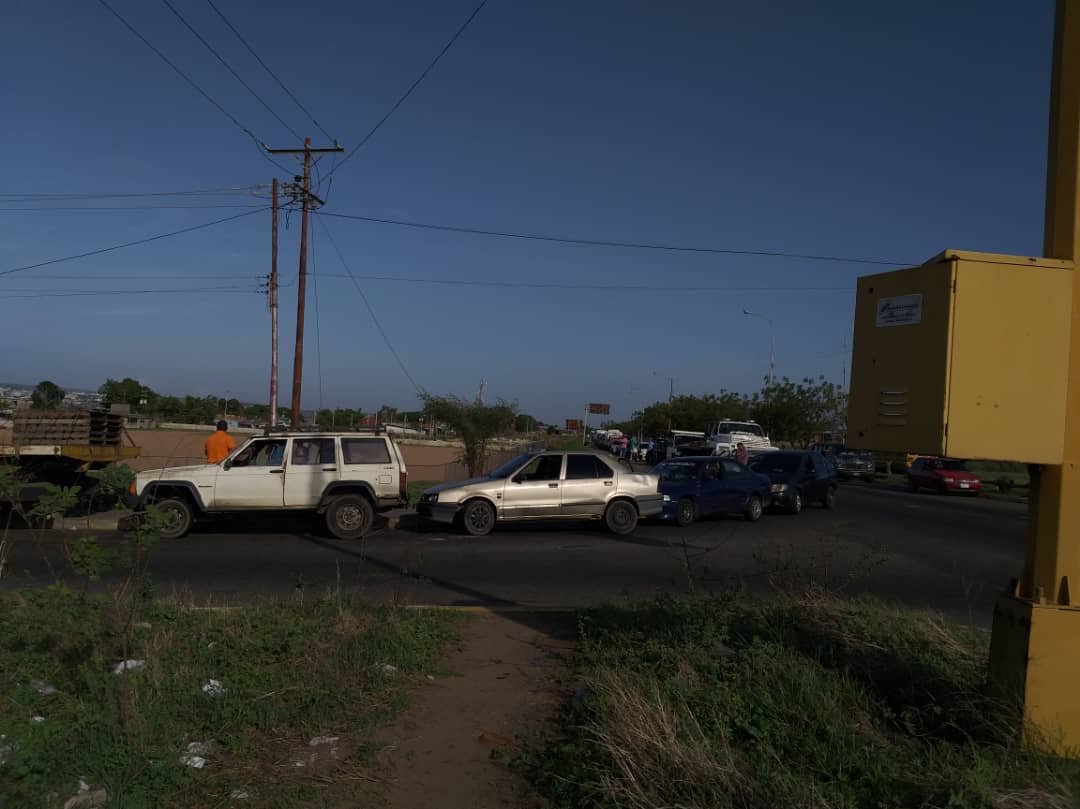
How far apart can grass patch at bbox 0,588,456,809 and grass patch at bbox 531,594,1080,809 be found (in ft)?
4.07

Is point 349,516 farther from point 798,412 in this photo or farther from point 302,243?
point 798,412

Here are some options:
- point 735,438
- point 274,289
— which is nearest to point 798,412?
point 735,438

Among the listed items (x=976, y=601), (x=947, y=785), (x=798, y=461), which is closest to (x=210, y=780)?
(x=947, y=785)

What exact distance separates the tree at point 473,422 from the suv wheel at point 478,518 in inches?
439

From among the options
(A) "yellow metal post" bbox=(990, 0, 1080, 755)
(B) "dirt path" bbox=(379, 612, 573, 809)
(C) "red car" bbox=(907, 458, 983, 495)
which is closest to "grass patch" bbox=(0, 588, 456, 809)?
(B) "dirt path" bbox=(379, 612, 573, 809)

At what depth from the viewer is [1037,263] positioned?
13.9ft

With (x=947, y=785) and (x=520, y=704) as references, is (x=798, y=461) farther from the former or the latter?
(x=947, y=785)

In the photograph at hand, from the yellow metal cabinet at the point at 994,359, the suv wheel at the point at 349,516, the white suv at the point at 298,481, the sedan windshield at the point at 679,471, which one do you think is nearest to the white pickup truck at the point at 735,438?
the sedan windshield at the point at 679,471

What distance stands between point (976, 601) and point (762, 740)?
21.9ft

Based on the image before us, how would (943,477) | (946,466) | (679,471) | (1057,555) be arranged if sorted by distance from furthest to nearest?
(946,466)
(943,477)
(679,471)
(1057,555)

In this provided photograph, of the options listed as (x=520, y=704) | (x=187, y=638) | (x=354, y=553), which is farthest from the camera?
(x=354, y=553)

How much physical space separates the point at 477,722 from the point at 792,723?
1.92 meters

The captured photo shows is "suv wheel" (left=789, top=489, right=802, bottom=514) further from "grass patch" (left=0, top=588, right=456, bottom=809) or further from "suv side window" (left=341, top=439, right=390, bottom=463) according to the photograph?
"grass patch" (left=0, top=588, right=456, bottom=809)

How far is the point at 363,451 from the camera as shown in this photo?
15.1 meters
